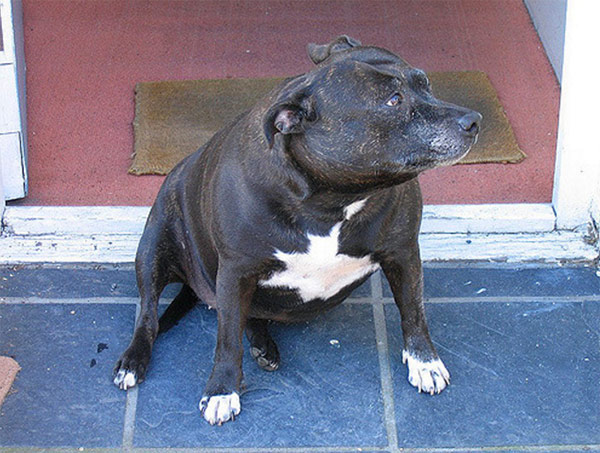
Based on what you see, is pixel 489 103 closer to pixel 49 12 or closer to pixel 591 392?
pixel 591 392

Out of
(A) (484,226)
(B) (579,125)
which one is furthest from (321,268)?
(B) (579,125)

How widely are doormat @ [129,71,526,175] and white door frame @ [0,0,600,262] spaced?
424mm

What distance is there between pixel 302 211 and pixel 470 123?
1.82ft

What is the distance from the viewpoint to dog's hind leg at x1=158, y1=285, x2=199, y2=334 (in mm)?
3406

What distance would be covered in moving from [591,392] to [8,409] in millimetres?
1863

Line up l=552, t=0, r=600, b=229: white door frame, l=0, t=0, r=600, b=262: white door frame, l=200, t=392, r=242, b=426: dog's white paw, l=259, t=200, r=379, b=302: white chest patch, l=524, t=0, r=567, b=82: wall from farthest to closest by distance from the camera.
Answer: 1. l=524, t=0, r=567, b=82: wall
2. l=0, t=0, r=600, b=262: white door frame
3. l=552, t=0, r=600, b=229: white door frame
4. l=200, t=392, r=242, b=426: dog's white paw
5. l=259, t=200, r=379, b=302: white chest patch

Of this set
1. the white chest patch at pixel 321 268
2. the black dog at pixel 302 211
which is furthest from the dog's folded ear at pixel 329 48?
the white chest patch at pixel 321 268

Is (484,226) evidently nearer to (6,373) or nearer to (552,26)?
(552,26)

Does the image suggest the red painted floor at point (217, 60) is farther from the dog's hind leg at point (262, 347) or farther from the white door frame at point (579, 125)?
the dog's hind leg at point (262, 347)

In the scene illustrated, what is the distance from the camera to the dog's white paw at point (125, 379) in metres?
3.13

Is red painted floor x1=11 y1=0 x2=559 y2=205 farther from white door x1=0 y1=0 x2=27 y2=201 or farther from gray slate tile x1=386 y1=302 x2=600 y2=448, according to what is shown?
gray slate tile x1=386 y1=302 x2=600 y2=448

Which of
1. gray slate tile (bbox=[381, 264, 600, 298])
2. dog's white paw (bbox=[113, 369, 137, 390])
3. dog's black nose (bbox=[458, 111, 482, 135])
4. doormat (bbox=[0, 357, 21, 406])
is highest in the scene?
dog's black nose (bbox=[458, 111, 482, 135])

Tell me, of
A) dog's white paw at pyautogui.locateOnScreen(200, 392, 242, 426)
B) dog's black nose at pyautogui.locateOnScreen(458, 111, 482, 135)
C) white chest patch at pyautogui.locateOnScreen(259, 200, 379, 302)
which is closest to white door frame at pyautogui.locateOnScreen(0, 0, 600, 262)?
white chest patch at pyautogui.locateOnScreen(259, 200, 379, 302)

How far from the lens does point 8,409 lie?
304 cm
